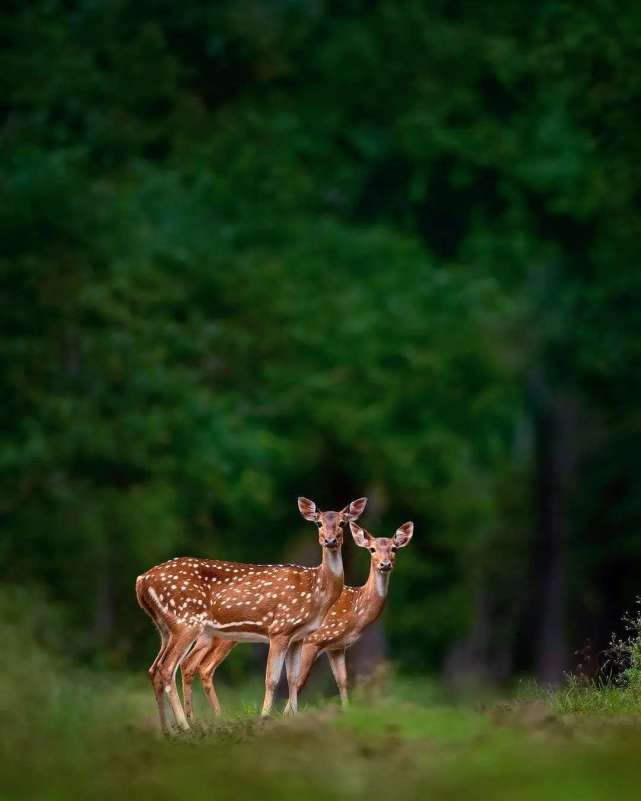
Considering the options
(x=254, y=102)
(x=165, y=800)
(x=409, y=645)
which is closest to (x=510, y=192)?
(x=254, y=102)

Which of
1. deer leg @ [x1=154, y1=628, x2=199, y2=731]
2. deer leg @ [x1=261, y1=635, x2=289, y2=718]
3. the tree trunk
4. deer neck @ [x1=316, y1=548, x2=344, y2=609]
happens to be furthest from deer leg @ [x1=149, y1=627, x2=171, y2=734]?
the tree trunk

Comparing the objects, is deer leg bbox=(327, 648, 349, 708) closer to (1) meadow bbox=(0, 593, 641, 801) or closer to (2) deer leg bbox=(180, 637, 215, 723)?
(1) meadow bbox=(0, 593, 641, 801)

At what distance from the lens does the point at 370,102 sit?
3278 cm

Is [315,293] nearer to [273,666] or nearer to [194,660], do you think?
[194,660]

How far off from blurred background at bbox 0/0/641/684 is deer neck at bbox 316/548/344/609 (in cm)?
1266

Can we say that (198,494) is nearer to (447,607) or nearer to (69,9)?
(447,607)

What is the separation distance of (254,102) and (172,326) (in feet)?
18.1

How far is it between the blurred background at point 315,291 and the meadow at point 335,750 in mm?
→ 13346

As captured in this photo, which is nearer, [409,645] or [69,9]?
[69,9]

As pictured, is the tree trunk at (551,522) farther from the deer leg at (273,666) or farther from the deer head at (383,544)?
the deer leg at (273,666)

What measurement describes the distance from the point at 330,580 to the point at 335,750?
9.06 feet

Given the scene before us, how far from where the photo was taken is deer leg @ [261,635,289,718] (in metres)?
A: 12.3

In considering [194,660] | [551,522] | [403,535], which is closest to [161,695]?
[194,660]

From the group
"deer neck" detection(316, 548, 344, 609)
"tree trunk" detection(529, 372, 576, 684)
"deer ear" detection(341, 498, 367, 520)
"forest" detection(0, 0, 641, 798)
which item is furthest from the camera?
"tree trunk" detection(529, 372, 576, 684)
